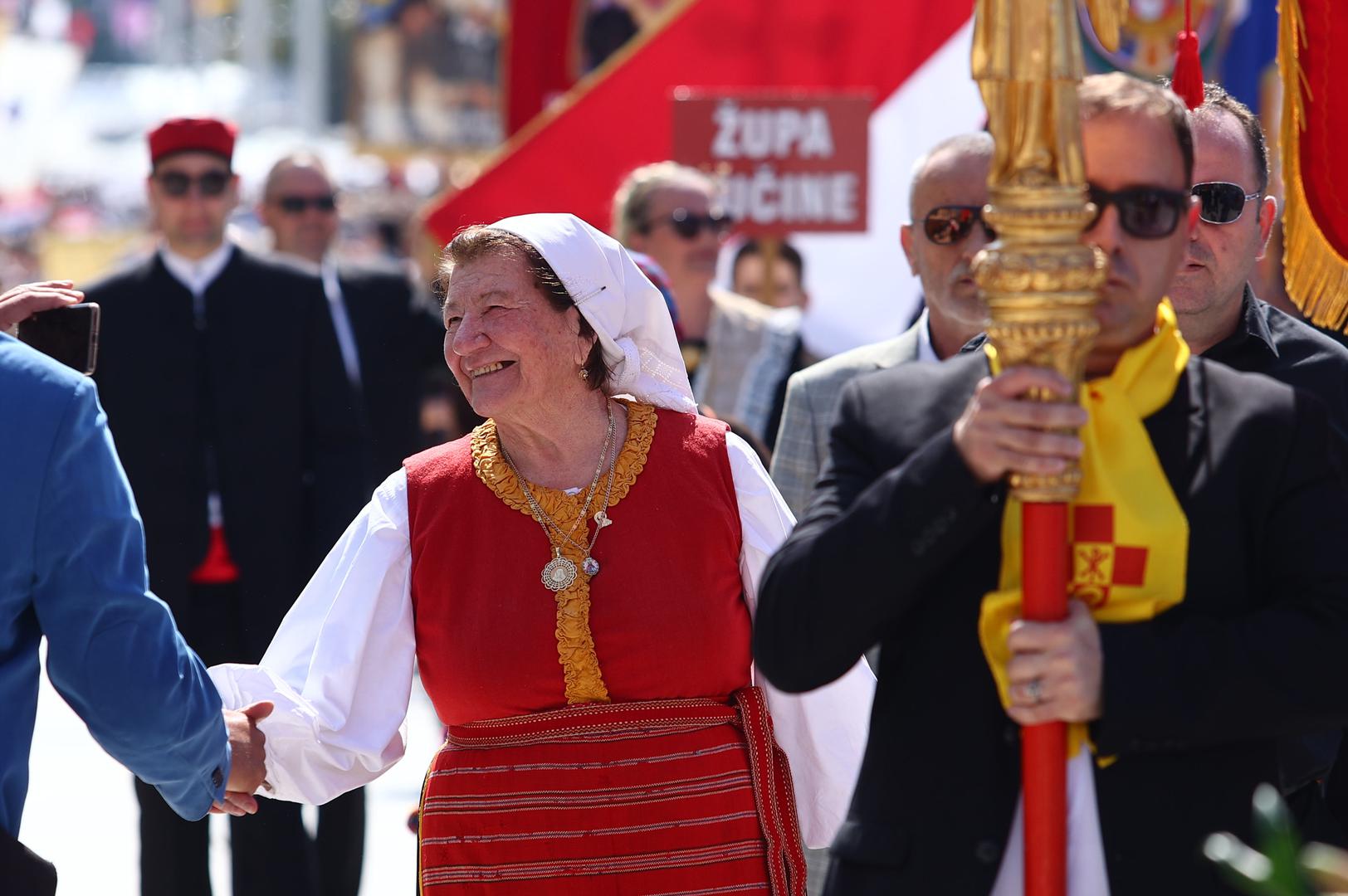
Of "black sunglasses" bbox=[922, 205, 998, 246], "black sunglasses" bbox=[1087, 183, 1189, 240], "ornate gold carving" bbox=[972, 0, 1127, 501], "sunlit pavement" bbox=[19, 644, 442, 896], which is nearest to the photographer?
"ornate gold carving" bbox=[972, 0, 1127, 501]

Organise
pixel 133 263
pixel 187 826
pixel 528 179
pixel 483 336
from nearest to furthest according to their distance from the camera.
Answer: pixel 483 336, pixel 187 826, pixel 133 263, pixel 528 179

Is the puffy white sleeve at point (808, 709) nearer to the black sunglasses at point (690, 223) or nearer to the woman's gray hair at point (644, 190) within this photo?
the black sunglasses at point (690, 223)

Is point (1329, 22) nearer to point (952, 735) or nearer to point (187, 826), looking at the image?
point (952, 735)

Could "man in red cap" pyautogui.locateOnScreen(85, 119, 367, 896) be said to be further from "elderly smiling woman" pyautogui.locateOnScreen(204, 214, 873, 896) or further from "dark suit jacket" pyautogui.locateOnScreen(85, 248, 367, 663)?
"elderly smiling woman" pyautogui.locateOnScreen(204, 214, 873, 896)

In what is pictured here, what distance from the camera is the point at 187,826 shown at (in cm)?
564

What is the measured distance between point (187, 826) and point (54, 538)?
9.40ft

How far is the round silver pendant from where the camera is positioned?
339cm

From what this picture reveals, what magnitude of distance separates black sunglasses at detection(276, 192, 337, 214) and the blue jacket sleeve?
475 cm

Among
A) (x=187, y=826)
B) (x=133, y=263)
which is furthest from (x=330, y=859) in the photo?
(x=133, y=263)

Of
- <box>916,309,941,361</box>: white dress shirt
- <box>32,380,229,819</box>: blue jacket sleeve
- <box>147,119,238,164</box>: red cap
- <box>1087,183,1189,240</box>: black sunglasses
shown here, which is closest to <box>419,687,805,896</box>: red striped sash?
<box>32,380,229,819</box>: blue jacket sleeve

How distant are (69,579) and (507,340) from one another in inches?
34.7

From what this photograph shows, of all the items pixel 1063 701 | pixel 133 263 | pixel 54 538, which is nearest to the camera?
pixel 1063 701

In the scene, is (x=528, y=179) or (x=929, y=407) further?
(x=528, y=179)

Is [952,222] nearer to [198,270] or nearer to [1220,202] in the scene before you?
[1220,202]
